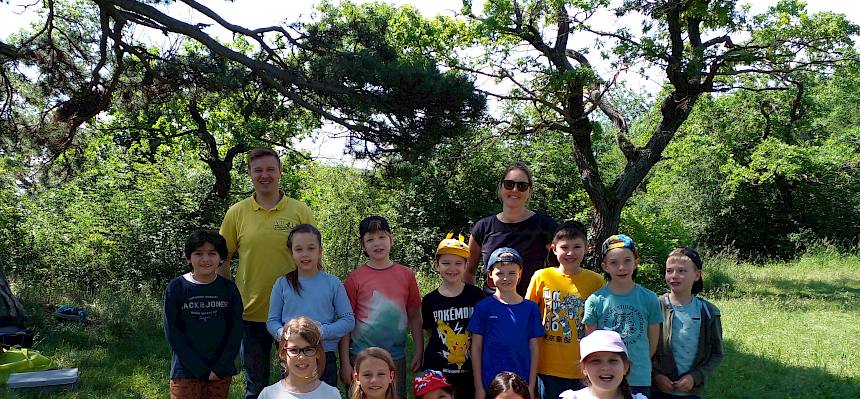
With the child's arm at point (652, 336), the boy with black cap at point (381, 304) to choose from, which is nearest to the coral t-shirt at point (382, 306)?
the boy with black cap at point (381, 304)

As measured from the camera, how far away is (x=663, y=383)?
3.46 metres

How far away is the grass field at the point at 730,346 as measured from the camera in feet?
18.4

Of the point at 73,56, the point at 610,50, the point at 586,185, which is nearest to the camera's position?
the point at 73,56

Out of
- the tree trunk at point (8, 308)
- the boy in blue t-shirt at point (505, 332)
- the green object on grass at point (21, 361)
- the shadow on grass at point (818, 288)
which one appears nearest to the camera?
the boy in blue t-shirt at point (505, 332)

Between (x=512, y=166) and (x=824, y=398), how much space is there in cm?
384

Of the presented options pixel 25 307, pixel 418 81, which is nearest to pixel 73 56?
pixel 25 307

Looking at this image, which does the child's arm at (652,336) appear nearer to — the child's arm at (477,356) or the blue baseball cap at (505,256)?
the blue baseball cap at (505,256)

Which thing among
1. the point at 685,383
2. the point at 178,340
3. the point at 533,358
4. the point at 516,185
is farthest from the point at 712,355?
the point at 178,340

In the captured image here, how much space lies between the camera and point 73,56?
832 centimetres

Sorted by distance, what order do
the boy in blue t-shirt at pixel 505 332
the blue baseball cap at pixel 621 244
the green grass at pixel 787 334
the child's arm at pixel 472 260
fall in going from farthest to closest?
the green grass at pixel 787 334 → the child's arm at pixel 472 260 → the blue baseball cap at pixel 621 244 → the boy in blue t-shirt at pixel 505 332

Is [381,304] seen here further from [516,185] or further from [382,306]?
[516,185]

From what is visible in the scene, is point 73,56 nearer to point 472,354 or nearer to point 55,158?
point 55,158

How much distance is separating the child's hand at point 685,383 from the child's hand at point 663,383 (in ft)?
0.11

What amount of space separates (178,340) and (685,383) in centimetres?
267
